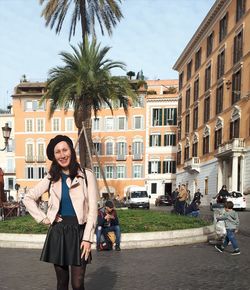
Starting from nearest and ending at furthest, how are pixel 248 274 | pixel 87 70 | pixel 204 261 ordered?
pixel 248 274 < pixel 204 261 < pixel 87 70

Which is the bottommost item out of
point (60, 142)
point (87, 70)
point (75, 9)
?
point (60, 142)

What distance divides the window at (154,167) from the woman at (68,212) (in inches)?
2341

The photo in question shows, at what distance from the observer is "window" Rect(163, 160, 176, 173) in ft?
207

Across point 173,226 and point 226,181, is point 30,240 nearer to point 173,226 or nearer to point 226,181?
point 173,226

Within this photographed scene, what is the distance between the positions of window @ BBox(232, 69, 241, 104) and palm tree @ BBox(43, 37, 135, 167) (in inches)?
776

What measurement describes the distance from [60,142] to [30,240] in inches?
303

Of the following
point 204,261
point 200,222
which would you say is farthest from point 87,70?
point 204,261

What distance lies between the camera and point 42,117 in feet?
214

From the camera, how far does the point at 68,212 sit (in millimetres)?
3668

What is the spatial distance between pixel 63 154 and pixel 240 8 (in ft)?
124

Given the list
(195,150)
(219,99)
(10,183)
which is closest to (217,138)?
(219,99)

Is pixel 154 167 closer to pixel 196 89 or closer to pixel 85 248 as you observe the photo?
pixel 196 89

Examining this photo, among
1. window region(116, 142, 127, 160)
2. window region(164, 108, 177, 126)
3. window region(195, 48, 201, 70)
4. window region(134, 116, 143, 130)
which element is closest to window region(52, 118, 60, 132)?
window region(116, 142, 127, 160)

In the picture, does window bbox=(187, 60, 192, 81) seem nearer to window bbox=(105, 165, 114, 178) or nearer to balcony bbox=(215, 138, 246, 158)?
window bbox=(105, 165, 114, 178)
